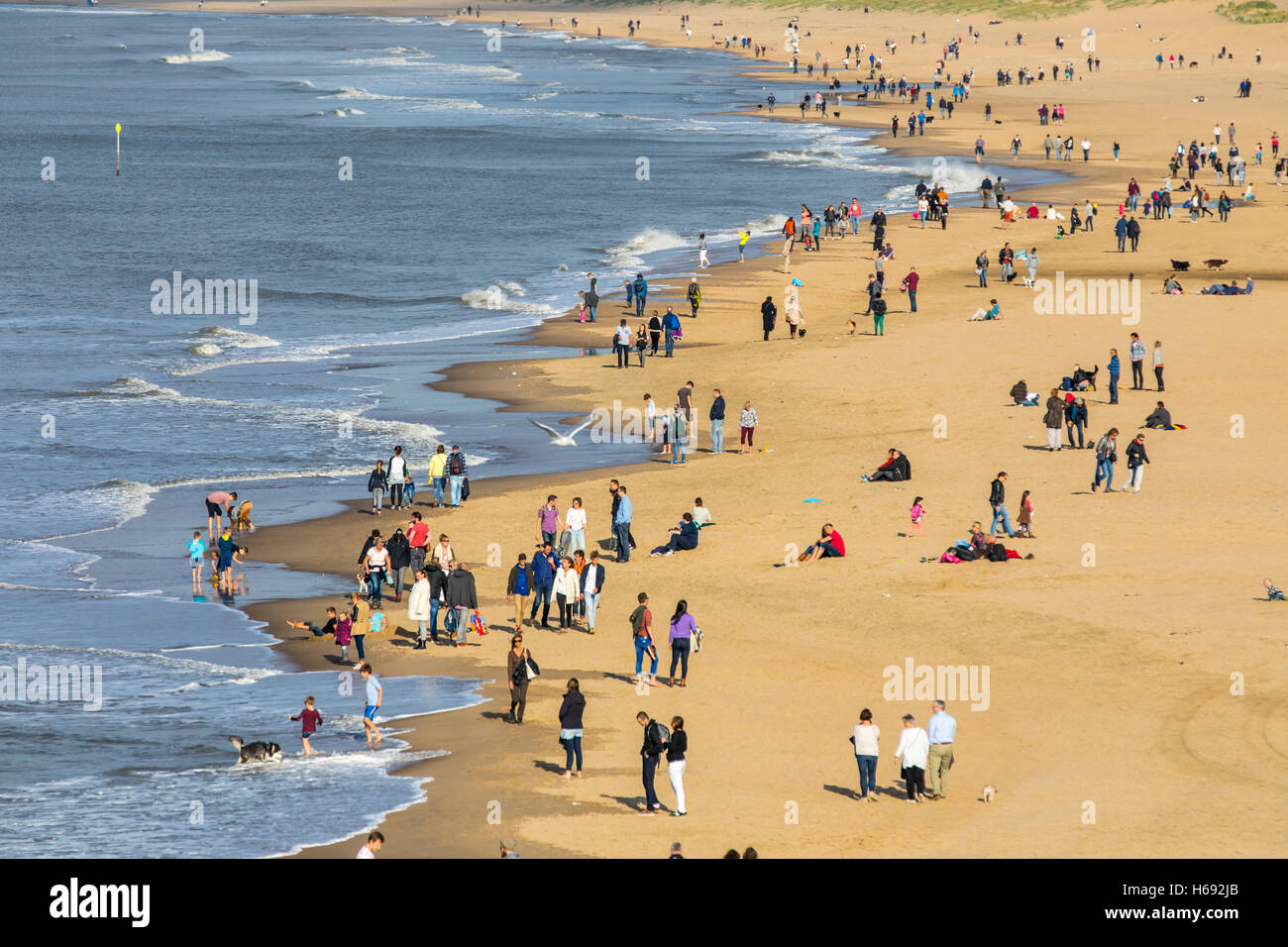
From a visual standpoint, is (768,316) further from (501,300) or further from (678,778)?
(678,778)

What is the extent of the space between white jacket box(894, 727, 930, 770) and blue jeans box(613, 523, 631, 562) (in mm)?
10185

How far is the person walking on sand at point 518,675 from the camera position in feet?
68.7

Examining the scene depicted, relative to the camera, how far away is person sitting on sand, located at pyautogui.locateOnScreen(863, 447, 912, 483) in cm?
3136

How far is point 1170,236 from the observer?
57.5 meters

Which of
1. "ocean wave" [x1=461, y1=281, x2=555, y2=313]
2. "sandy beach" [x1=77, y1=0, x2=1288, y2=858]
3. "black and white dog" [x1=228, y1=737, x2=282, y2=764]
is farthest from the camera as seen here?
"ocean wave" [x1=461, y1=281, x2=555, y2=313]

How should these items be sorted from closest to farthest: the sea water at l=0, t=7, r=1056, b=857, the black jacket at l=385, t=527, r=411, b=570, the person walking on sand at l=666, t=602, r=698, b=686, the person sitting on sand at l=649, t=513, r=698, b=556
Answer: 1. the sea water at l=0, t=7, r=1056, b=857
2. the person walking on sand at l=666, t=602, r=698, b=686
3. the black jacket at l=385, t=527, r=411, b=570
4. the person sitting on sand at l=649, t=513, r=698, b=556

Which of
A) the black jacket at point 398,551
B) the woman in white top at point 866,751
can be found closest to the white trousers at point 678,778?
the woman in white top at point 866,751

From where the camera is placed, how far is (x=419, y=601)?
81.5ft

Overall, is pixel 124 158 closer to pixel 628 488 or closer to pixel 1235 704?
pixel 628 488

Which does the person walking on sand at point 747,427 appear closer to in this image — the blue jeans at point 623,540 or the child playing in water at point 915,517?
the child playing in water at point 915,517

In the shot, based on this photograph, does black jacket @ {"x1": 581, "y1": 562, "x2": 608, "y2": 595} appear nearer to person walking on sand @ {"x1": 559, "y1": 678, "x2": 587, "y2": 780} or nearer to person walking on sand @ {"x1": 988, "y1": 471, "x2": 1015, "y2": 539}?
person walking on sand @ {"x1": 559, "y1": 678, "x2": 587, "y2": 780}

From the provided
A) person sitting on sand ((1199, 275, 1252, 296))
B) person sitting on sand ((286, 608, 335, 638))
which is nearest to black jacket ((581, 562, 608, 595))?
person sitting on sand ((286, 608, 335, 638))
